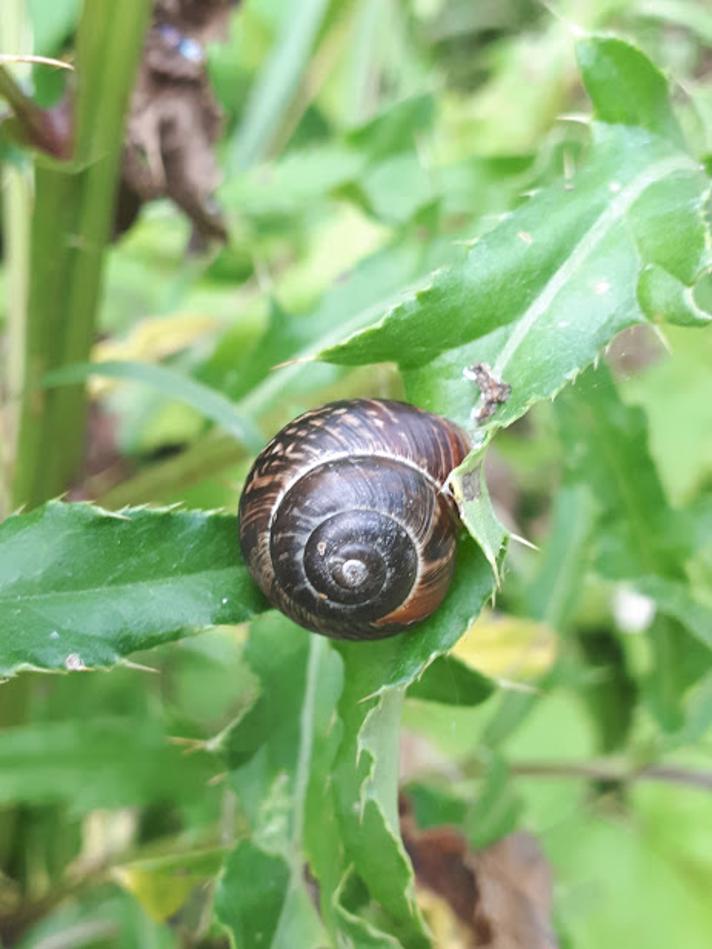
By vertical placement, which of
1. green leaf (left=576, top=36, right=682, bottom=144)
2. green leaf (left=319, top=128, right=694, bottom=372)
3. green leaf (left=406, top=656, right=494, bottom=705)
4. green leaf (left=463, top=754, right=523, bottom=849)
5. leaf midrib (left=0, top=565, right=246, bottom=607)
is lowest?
green leaf (left=463, top=754, right=523, bottom=849)

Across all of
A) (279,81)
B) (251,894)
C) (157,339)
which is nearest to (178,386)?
Result: (157,339)

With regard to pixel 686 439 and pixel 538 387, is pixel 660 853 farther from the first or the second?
pixel 538 387

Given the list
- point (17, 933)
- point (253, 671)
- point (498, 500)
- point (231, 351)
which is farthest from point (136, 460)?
point (253, 671)

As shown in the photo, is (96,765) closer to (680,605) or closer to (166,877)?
(166,877)

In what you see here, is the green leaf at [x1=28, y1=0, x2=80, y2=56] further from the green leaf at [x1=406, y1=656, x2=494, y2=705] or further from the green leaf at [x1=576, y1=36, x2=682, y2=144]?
the green leaf at [x1=406, y1=656, x2=494, y2=705]

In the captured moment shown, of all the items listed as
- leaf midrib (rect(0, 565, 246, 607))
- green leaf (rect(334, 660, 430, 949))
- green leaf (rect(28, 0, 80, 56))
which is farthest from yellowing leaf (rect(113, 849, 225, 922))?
green leaf (rect(28, 0, 80, 56))
